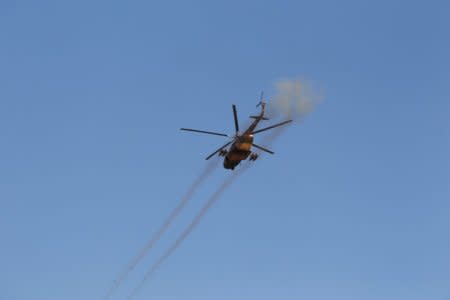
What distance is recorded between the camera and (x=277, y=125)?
379 feet

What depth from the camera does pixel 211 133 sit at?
115000mm

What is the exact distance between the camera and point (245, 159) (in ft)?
387

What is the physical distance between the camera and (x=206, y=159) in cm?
11856

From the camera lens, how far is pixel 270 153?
118 m

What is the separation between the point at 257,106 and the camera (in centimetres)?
11731

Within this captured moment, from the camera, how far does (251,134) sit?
11669cm

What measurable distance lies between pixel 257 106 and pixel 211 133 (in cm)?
599

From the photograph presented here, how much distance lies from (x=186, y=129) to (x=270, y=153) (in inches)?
370

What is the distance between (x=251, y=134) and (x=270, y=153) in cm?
310

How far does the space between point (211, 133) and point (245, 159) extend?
5.26 meters

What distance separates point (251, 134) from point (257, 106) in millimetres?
3047

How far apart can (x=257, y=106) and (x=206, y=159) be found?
25.4 feet

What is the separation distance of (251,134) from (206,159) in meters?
5.67

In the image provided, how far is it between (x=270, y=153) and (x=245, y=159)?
2.69 metres
